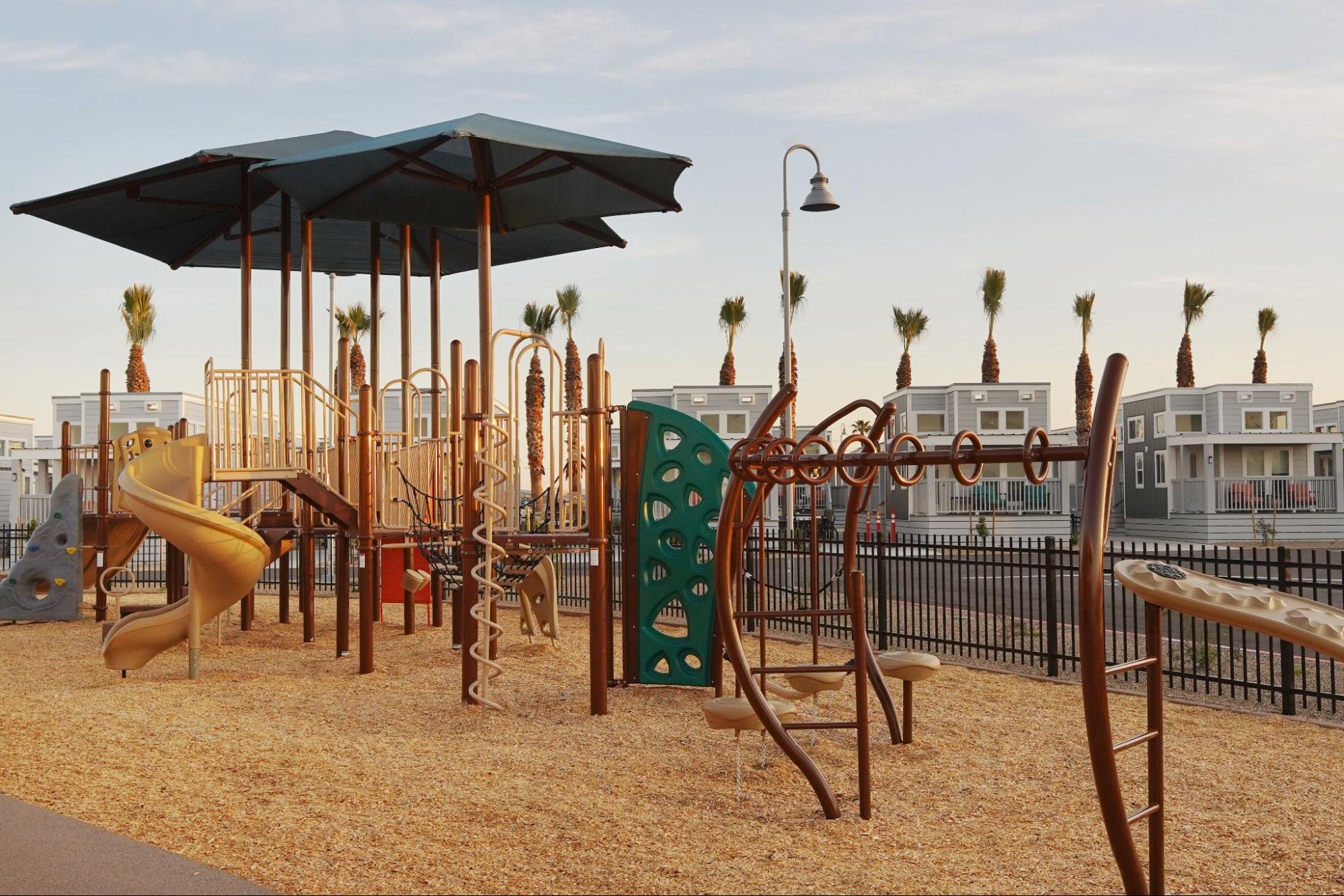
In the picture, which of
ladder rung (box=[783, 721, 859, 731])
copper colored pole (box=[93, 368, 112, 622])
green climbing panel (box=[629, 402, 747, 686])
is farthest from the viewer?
copper colored pole (box=[93, 368, 112, 622])

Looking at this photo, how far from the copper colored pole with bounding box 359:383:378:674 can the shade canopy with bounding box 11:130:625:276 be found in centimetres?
289

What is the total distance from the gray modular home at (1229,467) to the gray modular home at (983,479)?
4.62 meters

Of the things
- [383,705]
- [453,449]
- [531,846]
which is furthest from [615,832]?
[453,449]

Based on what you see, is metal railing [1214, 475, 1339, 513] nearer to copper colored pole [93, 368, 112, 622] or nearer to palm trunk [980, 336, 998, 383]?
palm trunk [980, 336, 998, 383]

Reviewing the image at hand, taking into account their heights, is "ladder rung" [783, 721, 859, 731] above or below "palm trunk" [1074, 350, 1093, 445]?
below

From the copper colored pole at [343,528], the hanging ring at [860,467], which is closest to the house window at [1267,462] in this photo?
the copper colored pole at [343,528]

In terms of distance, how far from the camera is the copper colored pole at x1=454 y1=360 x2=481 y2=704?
997 cm

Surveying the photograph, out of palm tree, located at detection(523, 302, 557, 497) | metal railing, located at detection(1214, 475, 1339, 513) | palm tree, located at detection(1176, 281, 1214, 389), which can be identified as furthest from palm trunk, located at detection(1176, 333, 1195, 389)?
palm tree, located at detection(523, 302, 557, 497)

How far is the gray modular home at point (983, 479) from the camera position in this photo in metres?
39.8

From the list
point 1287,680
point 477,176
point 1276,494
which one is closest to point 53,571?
point 477,176

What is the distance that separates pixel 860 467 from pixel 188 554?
8.31m

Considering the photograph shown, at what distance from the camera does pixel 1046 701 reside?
32.6 feet

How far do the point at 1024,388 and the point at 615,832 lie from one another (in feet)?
127

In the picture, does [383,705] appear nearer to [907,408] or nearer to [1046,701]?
[1046,701]
